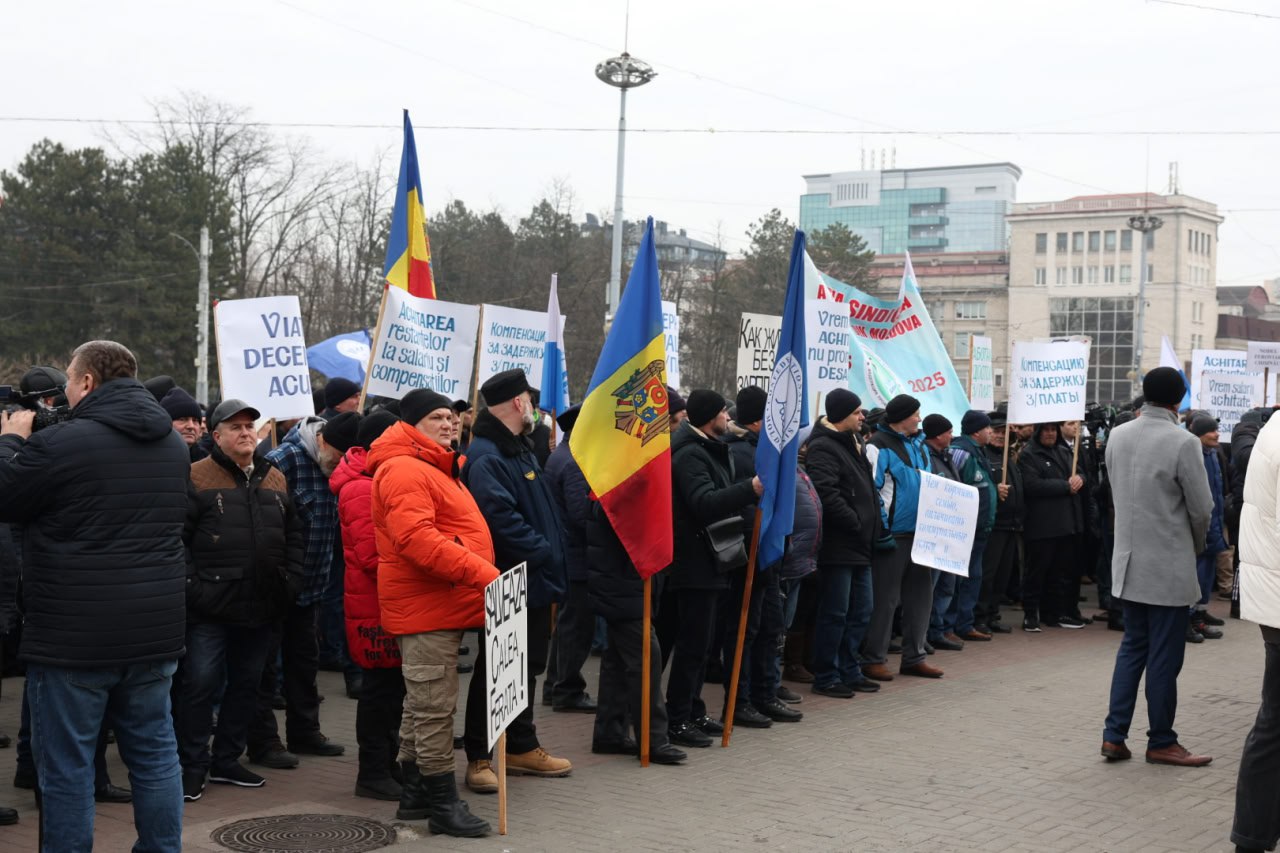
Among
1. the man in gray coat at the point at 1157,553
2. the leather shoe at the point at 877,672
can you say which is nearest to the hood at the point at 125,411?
the man in gray coat at the point at 1157,553

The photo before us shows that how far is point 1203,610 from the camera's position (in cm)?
1372

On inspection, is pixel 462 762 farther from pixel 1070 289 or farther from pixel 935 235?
pixel 935 235

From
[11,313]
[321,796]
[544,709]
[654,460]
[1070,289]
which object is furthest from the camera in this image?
[1070,289]

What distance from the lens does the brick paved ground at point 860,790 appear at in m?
6.50

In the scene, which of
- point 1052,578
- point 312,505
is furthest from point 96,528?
point 1052,578

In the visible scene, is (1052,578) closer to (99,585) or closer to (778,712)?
(778,712)

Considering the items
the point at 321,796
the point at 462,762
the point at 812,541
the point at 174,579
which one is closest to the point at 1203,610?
the point at 812,541

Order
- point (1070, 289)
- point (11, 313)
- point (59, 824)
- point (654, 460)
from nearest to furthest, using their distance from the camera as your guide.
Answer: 1. point (59, 824)
2. point (654, 460)
3. point (11, 313)
4. point (1070, 289)

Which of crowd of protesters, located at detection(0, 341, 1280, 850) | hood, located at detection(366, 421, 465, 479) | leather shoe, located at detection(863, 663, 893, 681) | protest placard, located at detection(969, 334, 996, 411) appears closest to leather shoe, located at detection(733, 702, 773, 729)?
crowd of protesters, located at detection(0, 341, 1280, 850)

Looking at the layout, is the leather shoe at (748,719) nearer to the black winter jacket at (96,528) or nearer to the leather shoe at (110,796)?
the leather shoe at (110,796)

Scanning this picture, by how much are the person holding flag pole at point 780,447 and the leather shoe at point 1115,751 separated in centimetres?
218

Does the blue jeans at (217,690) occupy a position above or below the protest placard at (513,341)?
below

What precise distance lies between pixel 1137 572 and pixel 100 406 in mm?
5621

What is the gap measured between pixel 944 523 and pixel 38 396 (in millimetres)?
7285
